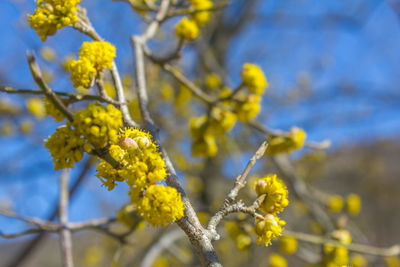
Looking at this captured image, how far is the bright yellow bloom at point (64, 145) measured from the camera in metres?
0.69

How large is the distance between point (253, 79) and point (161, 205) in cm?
104

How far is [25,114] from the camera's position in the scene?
3.67 metres

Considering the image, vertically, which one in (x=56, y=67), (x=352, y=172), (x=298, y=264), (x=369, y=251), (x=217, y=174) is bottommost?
(x=369, y=251)

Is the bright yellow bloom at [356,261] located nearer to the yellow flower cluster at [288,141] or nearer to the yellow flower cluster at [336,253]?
the yellow flower cluster at [336,253]

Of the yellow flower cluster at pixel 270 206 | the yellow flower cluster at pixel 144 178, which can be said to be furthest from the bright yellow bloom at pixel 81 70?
the yellow flower cluster at pixel 270 206

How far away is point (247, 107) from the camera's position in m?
1.55

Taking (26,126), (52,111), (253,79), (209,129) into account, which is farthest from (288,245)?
(26,126)

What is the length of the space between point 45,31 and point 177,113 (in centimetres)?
337

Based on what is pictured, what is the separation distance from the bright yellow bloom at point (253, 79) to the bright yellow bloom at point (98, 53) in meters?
0.81

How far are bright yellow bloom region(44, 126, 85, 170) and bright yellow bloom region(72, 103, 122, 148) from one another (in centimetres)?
2

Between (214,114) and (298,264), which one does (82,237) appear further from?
(214,114)

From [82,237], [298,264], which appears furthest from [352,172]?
[82,237]

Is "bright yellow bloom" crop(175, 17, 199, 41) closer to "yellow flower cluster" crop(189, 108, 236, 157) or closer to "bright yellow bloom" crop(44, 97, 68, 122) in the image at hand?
"yellow flower cluster" crop(189, 108, 236, 157)

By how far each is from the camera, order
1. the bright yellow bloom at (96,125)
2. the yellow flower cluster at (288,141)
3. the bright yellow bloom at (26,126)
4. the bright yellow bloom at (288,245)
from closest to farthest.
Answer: the bright yellow bloom at (96,125)
the yellow flower cluster at (288,141)
the bright yellow bloom at (288,245)
the bright yellow bloom at (26,126)
